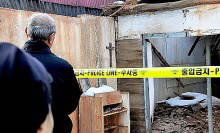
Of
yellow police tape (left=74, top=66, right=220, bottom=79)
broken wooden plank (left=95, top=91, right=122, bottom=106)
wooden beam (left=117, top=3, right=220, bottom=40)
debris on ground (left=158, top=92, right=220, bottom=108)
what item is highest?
wooden beam (left=117, top=3, right=220, bottom=40)

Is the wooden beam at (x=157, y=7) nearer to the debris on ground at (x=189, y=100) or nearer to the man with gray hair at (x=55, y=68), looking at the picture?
the debris on ground at (x=189, y=100)

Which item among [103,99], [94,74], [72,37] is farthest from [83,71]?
[72,37]

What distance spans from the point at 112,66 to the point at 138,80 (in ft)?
1.87

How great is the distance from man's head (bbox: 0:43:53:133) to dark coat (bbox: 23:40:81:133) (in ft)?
3.75

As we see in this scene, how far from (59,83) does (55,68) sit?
0.34 ft

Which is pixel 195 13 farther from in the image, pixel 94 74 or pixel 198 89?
pixel 198 89

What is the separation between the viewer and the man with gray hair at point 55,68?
7.61 feet

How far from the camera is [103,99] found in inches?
211

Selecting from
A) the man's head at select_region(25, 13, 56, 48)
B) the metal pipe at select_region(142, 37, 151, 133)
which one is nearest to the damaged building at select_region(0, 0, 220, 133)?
the metal pipe at select_region(142, 37, 151, 133)

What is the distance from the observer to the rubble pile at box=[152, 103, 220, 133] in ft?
21.9

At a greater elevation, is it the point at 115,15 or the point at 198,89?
the point at 115,15

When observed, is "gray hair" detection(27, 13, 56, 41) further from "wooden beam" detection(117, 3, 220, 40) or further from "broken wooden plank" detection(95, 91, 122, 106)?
"wooden beam" detection(117, 3, 220, 40)

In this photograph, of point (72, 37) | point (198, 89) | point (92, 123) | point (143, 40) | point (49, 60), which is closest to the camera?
point (49, 60)

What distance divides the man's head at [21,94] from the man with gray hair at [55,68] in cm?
115
